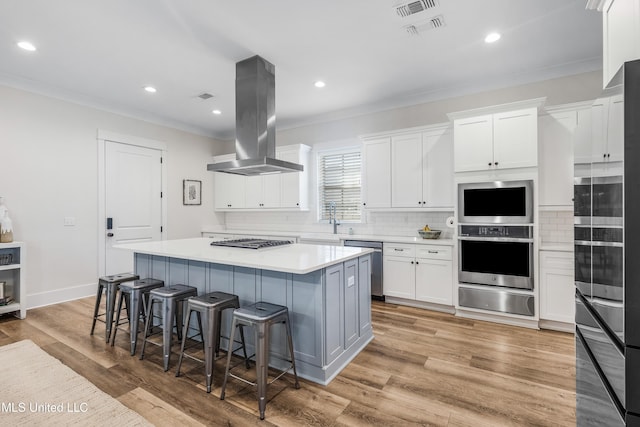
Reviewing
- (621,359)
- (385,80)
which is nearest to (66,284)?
(385,80)

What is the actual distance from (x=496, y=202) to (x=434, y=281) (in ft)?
3.81

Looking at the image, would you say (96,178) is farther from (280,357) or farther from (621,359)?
(621,359)

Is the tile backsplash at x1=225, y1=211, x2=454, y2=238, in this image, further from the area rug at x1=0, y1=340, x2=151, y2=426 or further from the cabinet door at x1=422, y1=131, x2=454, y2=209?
the area rug at x1=0, y1=340, x2=151, y2=426

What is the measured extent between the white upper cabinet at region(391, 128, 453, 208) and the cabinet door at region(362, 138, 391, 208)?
2.9 inches

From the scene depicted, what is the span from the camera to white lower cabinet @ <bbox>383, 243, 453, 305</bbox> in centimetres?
379

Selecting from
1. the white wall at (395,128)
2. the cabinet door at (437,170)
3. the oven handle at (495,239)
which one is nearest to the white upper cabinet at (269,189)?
the white wall at (395,128)

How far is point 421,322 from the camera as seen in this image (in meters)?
3.54

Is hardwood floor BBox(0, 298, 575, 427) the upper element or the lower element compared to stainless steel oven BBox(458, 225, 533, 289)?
lower

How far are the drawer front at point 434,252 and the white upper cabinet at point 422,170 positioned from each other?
0.58 m

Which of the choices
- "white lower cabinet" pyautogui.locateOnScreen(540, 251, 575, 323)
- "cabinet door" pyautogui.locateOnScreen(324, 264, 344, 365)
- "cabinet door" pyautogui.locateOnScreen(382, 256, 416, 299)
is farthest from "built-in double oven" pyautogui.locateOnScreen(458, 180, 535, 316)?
"cabinet door" pyautogui.locateOnScreen(324, 264, 344, 365)

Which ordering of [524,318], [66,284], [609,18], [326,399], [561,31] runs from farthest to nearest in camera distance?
1. [66,284]
2. [524,318]
3. [561,31]
4. [326,399]
5. [609,18]

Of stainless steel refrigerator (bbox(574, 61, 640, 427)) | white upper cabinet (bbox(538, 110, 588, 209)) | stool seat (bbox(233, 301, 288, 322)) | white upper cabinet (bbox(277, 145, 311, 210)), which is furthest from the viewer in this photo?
white upper cabinet (bbox(277, 145, 311, 210))

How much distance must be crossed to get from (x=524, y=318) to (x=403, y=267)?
138cm

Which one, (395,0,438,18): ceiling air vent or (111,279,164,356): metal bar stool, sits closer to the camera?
(395,0,438,18): ceiling air vent
